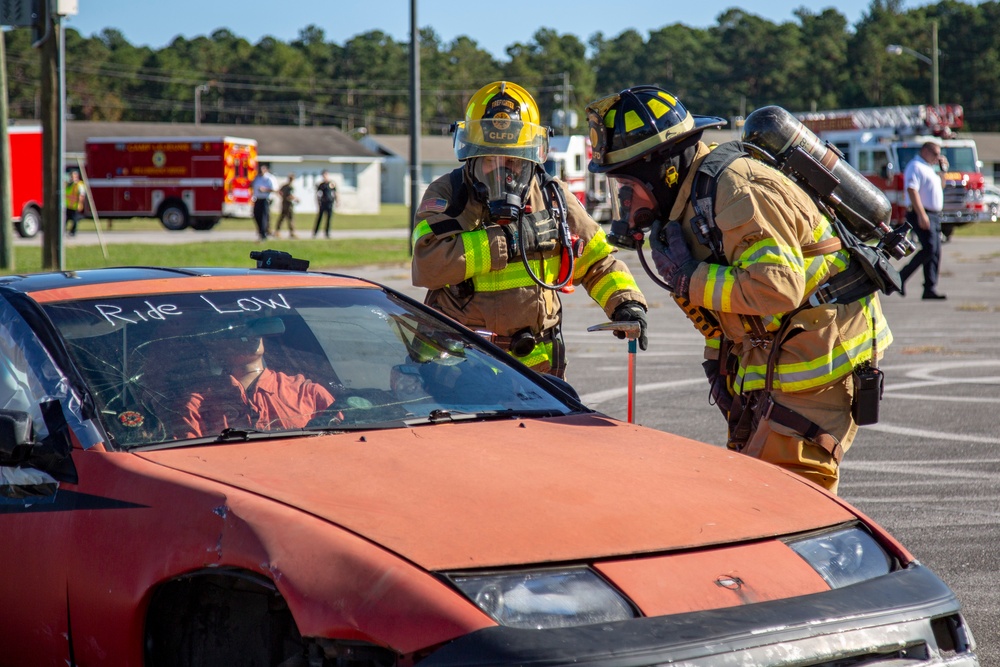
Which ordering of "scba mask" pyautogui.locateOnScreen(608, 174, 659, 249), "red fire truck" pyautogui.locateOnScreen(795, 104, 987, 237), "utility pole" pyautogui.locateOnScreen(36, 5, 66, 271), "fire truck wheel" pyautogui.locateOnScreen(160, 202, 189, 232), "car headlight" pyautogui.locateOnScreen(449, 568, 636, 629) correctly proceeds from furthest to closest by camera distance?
"fire truck wheel" pyautogui.locateOnScreen(160, 202, 189, 232) < "red fire truck" pyautogui.locateOnScreen(795, 104, 987, 237) < "utility pole" pyautogui.locateOnScreen(36, 5, 66, 271) < "scba mask" pyautogui.locateOnScreen(608, 174, 659, 249) < "car headlight" pyautogui.locateOnScreen(449, 568, 636, 629)

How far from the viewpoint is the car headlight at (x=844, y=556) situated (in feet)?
9.47

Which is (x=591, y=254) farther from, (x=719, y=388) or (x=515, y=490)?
(x=515, y=490)

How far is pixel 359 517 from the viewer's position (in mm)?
2717

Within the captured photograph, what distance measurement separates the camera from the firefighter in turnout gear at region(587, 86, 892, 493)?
404 cm

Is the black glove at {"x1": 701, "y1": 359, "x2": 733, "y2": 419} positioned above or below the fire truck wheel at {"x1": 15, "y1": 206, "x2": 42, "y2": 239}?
→ below

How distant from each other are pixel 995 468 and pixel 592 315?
885 centimetres

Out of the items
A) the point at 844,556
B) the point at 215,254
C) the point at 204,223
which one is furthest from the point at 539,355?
the point at 204,223

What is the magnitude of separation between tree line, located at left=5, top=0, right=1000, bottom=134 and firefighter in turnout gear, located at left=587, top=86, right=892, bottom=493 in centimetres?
9399

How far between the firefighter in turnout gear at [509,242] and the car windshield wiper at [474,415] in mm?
1047

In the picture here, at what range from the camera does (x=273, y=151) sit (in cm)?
6700

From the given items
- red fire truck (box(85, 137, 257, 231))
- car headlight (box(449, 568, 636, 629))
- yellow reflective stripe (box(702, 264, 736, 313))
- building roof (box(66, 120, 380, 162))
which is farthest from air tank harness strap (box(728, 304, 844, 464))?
building roof (box(66, 120, 380, 162))

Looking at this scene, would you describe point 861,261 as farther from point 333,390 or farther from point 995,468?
point 995,468

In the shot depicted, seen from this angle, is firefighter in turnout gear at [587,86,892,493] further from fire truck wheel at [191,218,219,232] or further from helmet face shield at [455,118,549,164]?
fire truck wheel at [191,218,219,232]

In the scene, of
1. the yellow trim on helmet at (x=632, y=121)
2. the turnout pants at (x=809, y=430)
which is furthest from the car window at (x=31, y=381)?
the turnout pants at (x=809, y=430)
